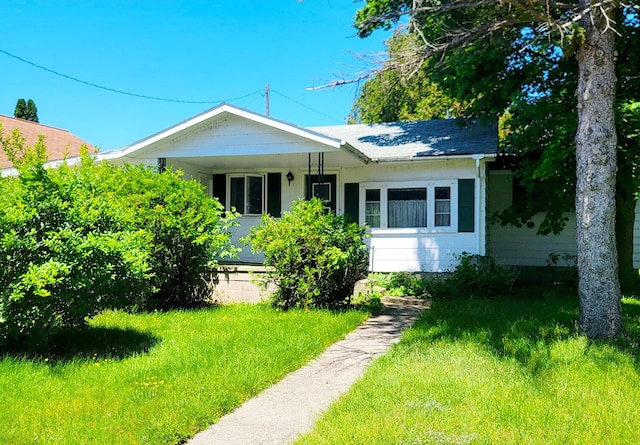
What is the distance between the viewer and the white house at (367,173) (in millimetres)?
Result: 11250

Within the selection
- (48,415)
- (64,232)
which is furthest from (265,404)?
(64,232)

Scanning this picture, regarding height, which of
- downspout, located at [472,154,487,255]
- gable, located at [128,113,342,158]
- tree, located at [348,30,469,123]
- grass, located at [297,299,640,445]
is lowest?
grass, located at [297,299,640,445]

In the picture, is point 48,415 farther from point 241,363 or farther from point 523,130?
point 523,130

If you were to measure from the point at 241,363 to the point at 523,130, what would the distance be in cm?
763

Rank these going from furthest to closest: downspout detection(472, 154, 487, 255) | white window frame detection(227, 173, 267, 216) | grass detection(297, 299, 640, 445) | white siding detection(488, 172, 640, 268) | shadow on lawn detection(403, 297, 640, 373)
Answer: white siding detection(488, 172, 640, 268)
white window frame detection(227, 173, 267, 216)
downspout detection(472, 154, 487, 255)
shadow on lawn detection(403, 297, 640, 373)
grass detection(297, 299, 640, 445)

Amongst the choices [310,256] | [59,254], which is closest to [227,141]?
[310,256]

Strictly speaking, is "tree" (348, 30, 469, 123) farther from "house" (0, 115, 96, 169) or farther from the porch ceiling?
"house" (0, 115, 96, 169)

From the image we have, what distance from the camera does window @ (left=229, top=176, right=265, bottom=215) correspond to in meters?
13.8

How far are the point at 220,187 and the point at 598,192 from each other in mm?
10009

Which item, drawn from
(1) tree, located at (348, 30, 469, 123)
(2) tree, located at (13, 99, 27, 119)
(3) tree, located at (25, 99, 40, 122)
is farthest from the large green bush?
(2) tree, located at (13, 99, 27, 119)

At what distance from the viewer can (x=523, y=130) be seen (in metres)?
9.98

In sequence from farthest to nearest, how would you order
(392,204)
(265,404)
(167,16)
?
(167,16) → (392,204) → (265,404)

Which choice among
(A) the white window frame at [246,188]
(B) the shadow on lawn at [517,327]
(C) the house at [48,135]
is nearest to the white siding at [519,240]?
(B) the shadow on lawn at [517,327]

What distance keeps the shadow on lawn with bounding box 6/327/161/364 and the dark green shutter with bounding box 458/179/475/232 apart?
767 centimetres
